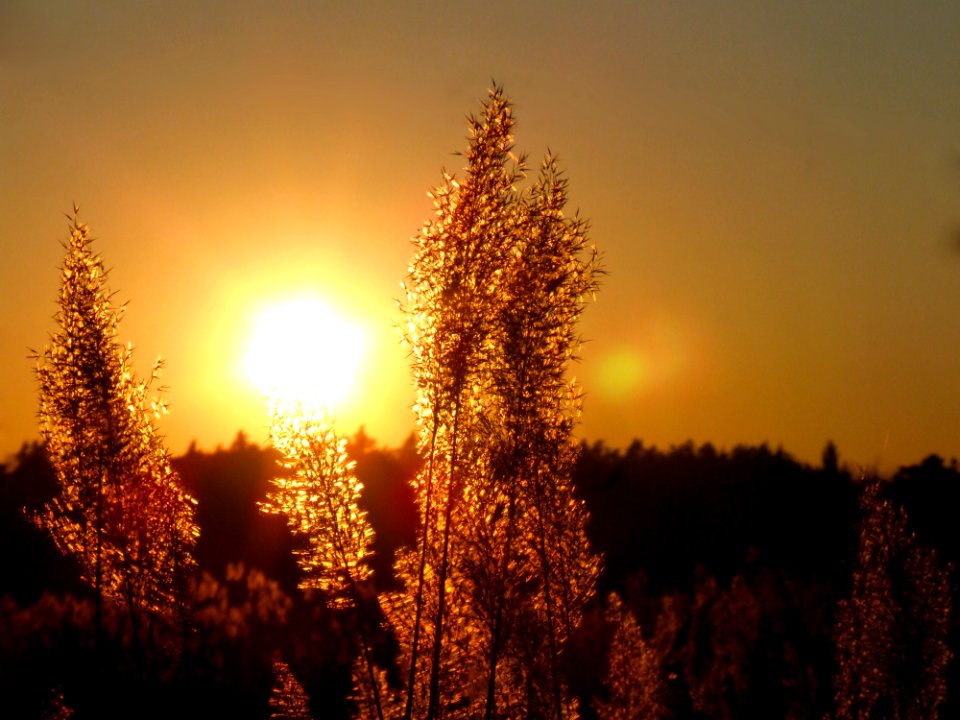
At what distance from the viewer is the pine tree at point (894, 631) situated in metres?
27.4

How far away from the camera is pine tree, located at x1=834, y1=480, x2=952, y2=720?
27.4 metres

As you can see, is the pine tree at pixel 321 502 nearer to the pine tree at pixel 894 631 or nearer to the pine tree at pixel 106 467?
the pine tree at pixel 106 467

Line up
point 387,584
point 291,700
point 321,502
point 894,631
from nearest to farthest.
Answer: point 321,502
point 291,700
point 894,631
point 387,584

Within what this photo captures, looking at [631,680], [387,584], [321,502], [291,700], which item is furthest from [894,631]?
[387,584]

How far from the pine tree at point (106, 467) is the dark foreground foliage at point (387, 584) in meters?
1.10

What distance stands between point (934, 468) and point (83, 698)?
88.0 metres

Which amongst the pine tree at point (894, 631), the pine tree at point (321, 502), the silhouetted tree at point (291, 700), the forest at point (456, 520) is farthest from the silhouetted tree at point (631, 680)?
the pine tree at point (321, 502)

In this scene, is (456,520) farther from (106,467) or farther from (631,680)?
(631,680)

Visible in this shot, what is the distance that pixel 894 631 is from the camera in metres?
27.7

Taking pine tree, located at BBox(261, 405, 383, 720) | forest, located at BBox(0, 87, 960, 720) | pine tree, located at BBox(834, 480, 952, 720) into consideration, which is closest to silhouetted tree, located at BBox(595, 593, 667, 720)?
forest, located at BBox(0, 87, 960, 720)

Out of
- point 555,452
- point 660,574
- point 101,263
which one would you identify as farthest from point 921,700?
point 660,574

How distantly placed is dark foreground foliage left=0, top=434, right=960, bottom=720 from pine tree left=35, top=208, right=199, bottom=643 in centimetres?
110

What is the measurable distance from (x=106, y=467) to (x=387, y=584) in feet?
153

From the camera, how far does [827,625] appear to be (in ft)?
203
